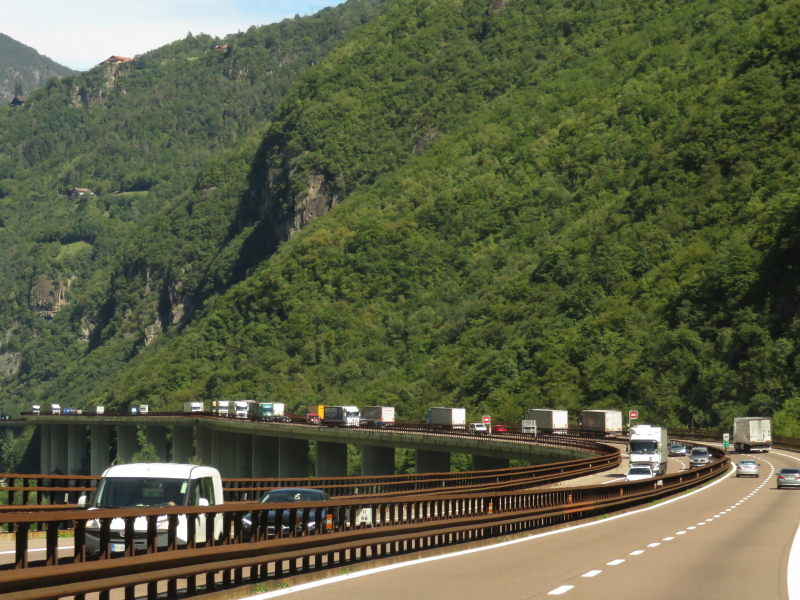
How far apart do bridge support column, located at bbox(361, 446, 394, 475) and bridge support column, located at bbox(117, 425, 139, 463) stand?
6891cm

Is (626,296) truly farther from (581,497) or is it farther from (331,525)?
(331,525)

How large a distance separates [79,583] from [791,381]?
104 metres

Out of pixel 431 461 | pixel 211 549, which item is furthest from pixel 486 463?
pixel 211 549

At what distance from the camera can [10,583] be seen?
10.4 m

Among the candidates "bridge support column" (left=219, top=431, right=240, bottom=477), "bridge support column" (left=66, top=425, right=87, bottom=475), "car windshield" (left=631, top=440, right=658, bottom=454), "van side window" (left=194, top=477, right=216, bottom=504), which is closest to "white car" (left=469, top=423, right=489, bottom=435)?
"car windshield" (left=631, top=440, right=658, bottom=454)

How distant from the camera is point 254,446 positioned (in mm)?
136750

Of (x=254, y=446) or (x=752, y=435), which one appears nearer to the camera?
(x=752, y=435)

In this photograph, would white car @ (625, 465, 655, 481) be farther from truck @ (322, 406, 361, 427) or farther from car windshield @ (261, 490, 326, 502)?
truck @ (322, 406, 361, 427)

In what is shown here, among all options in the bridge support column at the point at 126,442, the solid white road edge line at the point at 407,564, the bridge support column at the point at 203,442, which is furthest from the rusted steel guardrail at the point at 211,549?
the bridge support column at the point at 126,442

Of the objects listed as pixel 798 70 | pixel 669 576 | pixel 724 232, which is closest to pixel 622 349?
pixel 724 232

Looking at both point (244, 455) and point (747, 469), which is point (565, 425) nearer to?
point (747, 469)

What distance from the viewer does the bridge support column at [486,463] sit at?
98819 millimetres

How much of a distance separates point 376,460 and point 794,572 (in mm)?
91165

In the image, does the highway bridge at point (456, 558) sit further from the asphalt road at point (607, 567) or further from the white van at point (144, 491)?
the white van at point (144, 491)
